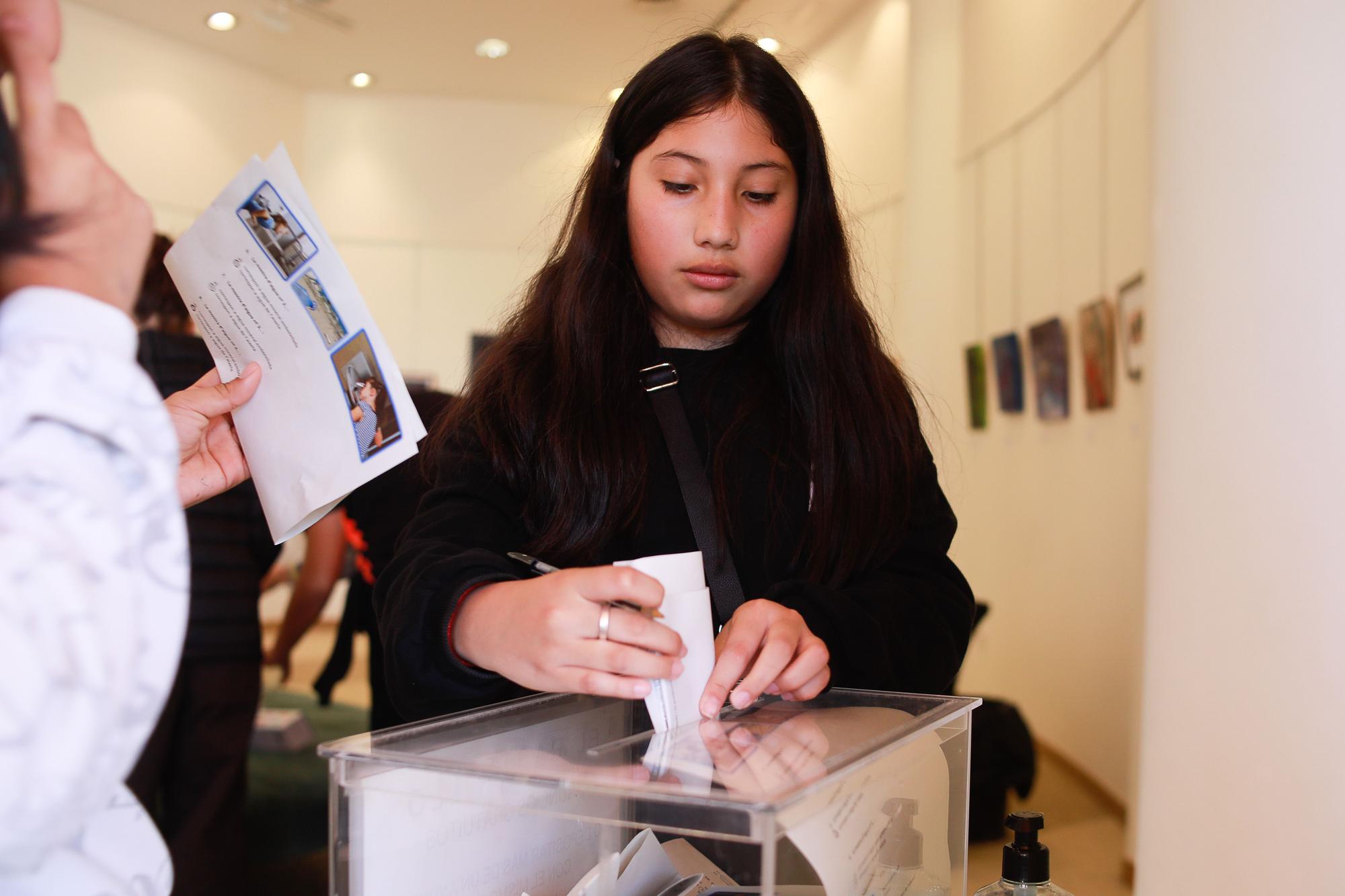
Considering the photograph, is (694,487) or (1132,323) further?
(1132,323)

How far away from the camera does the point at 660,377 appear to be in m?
1.31

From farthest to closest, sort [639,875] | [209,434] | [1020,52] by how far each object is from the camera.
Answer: [1020,52]
[209,434]
[639,875]

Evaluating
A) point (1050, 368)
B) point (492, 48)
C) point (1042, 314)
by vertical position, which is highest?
point (492, 48)

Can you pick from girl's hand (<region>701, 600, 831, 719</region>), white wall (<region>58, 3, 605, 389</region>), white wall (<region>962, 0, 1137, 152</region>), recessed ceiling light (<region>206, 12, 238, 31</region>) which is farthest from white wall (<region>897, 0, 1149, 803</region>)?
recessed ceiling light (<region>206, 12, 238, 31</region>)

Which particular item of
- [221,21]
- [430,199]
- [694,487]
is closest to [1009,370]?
[694,487]

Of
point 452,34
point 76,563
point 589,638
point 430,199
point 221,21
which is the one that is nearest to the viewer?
point 76,563

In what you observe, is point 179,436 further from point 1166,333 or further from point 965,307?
point 965,307

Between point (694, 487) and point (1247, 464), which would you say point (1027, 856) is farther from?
point (1247, 464)

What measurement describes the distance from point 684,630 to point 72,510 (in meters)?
0.47

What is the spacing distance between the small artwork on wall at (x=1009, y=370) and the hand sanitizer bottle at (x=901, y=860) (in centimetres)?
506

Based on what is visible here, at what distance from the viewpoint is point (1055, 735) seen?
502 cm

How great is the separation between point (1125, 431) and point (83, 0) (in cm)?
662

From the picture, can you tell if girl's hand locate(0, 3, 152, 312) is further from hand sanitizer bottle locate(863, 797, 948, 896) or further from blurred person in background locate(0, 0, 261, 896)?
hand sanitizer bottle locate(863, 797, 948, 896)

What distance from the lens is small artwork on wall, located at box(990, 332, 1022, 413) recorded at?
557cm
